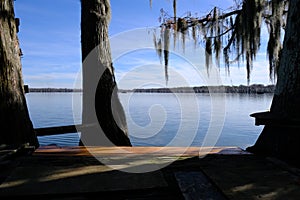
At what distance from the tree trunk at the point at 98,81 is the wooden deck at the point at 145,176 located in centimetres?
169

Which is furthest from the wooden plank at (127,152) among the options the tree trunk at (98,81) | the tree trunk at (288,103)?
the tree trunk at (98,81)

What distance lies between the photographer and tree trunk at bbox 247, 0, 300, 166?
6.07 feet

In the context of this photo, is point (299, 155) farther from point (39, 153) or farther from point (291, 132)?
point (39, 153)

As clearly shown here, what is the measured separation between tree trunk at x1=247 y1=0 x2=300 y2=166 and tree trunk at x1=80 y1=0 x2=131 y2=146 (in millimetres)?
2154

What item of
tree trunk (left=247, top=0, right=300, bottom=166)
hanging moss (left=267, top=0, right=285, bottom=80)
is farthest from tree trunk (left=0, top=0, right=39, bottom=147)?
hanging moss (left=267, top=0, right=285, bottom=80)

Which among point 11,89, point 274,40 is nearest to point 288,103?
point 11,89

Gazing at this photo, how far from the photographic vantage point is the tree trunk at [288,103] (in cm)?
185

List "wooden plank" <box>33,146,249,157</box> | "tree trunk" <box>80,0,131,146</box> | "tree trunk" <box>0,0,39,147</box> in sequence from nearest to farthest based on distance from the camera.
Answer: "wooden plank" <box>33,146,249,157</box>
"tree trunk" <box>0,0,39,147</box>
"tree trunk" <box>80,0,131,146</box>

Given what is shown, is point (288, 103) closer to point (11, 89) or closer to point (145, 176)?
point (145, 176)

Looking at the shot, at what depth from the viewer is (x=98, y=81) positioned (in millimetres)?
3779

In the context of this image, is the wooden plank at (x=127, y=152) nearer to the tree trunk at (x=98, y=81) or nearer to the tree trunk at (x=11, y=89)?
the tree trunk at (x=11, y=89)

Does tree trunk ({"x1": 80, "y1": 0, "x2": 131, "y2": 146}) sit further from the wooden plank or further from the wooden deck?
the wooden deck

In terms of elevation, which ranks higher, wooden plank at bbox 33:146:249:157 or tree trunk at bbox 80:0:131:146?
tree trunk at bbox 80:0:131:146

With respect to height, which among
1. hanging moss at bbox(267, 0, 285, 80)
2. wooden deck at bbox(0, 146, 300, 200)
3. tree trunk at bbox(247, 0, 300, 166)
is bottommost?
wooden deck at bbox(0, 146, 300, 200)
